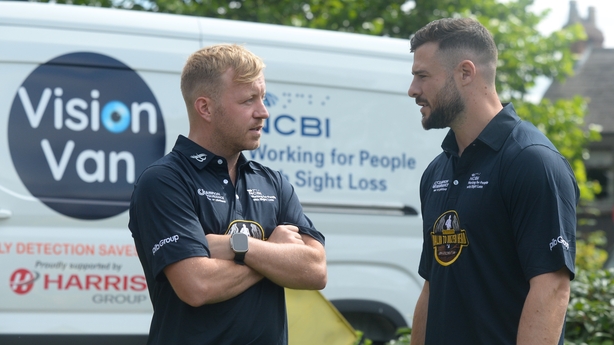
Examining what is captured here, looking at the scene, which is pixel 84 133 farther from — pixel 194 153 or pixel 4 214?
pixel 194 153

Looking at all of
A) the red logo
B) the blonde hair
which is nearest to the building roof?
Answer: the red logo

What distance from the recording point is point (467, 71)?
2.67 meters

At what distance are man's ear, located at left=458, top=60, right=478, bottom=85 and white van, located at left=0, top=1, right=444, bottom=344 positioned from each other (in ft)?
7.46

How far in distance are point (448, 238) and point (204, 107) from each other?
98 centimetres

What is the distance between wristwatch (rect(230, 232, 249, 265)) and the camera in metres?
2.61

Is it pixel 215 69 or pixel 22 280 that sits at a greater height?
pixel 215 69

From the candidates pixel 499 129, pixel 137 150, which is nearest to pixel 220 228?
pixel 499 129

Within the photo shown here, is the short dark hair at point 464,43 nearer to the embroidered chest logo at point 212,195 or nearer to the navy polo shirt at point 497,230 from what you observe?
the navy polo shirt at point 497,230

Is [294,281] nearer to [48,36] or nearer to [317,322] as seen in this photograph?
[317,322]

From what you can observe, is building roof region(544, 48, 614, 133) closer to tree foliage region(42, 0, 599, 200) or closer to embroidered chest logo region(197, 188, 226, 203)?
tree foliage region(42, 0, 599, 200)

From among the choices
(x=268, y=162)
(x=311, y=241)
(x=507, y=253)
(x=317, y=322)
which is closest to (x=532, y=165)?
(x=507, y=253)

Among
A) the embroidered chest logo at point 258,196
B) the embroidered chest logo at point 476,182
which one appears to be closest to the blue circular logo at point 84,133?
the embroidered chest logo at point 258,196

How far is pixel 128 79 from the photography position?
457 cm

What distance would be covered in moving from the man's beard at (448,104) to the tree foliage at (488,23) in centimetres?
815
